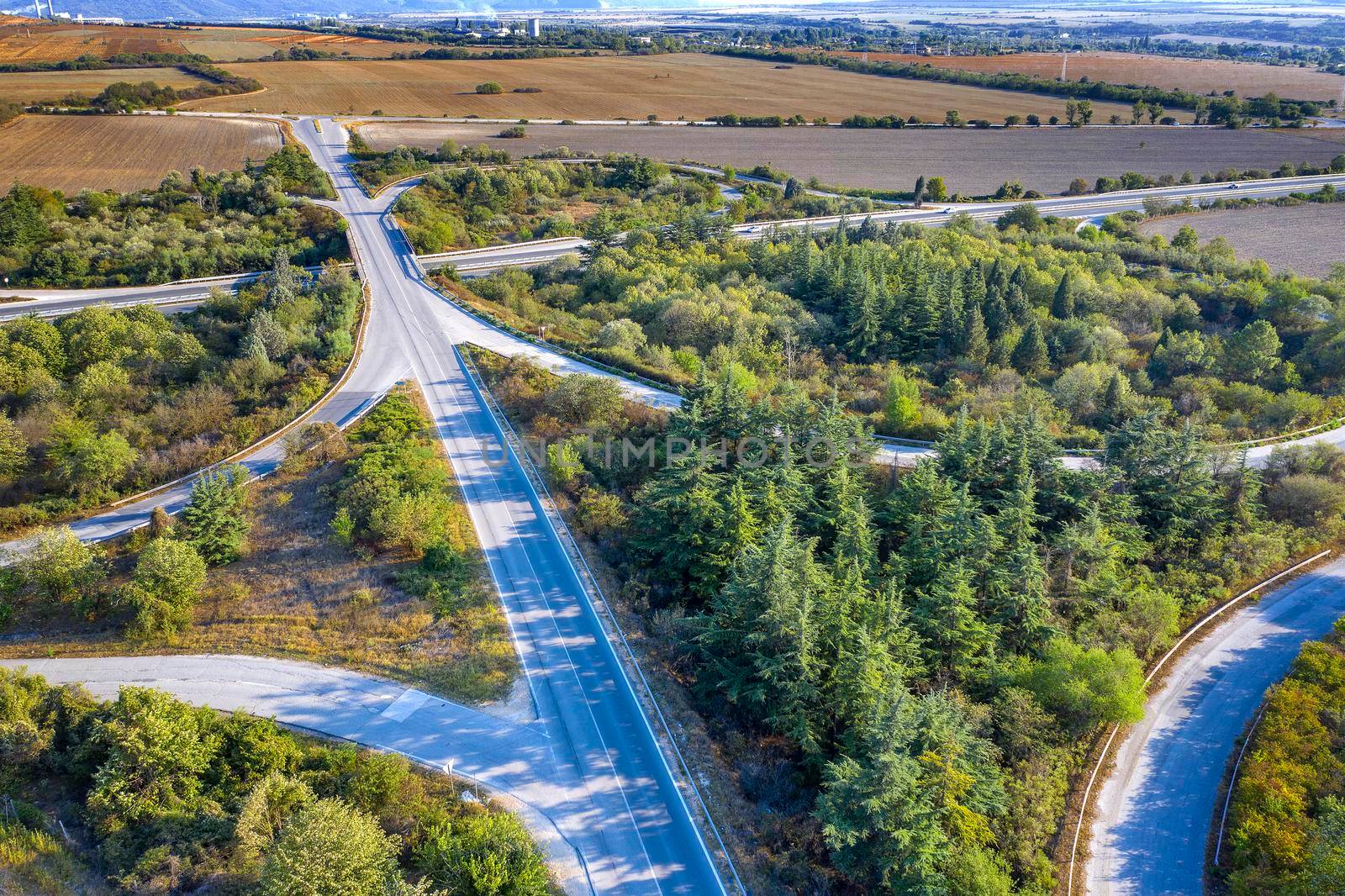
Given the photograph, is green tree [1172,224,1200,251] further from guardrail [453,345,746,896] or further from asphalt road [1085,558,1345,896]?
guardrail [453,345,746,896]

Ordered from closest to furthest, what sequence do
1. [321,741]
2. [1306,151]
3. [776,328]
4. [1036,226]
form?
[321,741] < [776,328] < [1036,226] < [1306,151]

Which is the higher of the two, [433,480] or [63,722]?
[433,480]

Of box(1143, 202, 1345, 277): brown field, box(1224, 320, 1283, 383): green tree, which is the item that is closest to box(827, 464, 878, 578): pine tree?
box(1224, 320, 1283, 383): green tree

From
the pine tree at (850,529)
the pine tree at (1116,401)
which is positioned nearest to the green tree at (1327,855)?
the pine tree at (850,529)

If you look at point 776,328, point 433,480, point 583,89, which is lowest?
point 433,480

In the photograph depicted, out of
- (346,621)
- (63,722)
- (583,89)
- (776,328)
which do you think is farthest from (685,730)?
(583,89)

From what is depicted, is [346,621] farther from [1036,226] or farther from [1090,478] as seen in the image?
[1036,226]

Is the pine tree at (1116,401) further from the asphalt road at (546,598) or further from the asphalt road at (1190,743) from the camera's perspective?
the asphalt road at (1190,743)
